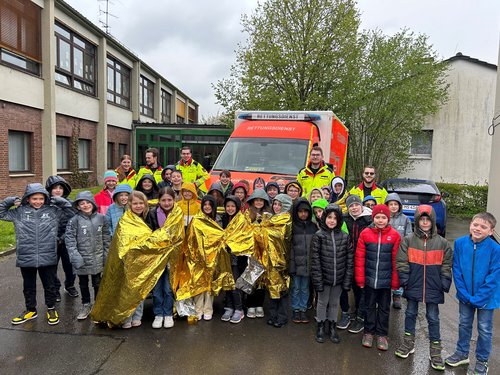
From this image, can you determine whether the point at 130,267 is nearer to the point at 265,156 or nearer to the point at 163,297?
the point at 163,297

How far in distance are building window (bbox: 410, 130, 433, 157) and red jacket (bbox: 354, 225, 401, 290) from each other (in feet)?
47.4

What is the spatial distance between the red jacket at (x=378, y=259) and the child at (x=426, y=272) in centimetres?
10

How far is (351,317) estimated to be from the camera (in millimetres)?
4664

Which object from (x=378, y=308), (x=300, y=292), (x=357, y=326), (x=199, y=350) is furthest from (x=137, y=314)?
(x=378, y=308)

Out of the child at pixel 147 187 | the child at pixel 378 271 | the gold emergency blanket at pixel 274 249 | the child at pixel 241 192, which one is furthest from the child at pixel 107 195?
the child at pixel 378 271

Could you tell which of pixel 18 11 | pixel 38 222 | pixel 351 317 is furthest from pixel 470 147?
pixel 18 11

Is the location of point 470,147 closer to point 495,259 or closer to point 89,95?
point 495,259

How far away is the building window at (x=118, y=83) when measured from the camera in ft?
74.1

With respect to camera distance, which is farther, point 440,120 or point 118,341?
point 440,120

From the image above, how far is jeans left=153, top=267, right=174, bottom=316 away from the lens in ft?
14.3

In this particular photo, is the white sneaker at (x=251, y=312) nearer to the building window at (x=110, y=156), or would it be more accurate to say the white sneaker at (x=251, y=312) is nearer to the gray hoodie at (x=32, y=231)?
the gray hoodie at (x=32, y=231)

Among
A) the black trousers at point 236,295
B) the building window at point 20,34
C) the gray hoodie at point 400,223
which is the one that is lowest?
the black trousers at point 236,295

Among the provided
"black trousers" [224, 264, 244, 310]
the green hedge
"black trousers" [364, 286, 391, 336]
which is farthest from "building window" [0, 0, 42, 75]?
the green hedge

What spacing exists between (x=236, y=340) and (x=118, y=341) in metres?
1.20
